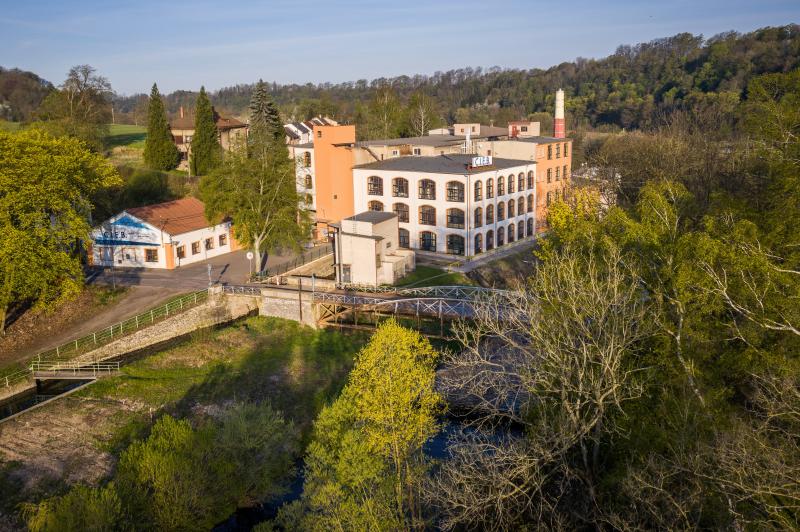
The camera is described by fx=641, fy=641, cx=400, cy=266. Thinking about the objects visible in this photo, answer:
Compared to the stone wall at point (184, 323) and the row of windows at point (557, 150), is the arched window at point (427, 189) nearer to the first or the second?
the row of windows at point (557, 150)

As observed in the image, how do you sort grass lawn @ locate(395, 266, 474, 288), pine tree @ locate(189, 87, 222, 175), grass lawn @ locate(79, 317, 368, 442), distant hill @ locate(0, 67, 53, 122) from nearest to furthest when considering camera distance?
grass lawn @ locate(79, 317, 368, 442), grass lawn @ locate(395, 266, 474, 288), pine tree @ locate(189, 87, 222, 175), distant hill @ locate(0, 67, 53, 122)

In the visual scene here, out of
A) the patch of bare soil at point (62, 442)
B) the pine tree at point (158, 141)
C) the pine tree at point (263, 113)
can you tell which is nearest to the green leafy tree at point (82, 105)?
the pine tree at point (158, 141)

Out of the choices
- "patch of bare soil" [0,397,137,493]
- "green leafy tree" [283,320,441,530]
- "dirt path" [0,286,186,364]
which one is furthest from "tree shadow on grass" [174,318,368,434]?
"green leafy tree" [283,320,441,530]

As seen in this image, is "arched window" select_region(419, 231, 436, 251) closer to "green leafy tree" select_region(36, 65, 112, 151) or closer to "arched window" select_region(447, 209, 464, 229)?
"arched window" select_region(447, 209, 464, 229)

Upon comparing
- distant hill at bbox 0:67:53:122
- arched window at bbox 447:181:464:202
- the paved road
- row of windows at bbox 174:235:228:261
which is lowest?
the paved road

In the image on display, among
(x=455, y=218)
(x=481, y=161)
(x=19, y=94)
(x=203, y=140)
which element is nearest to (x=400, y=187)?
(x=455, y=218)

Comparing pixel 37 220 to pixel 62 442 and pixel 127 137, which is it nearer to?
pixel 62 442
